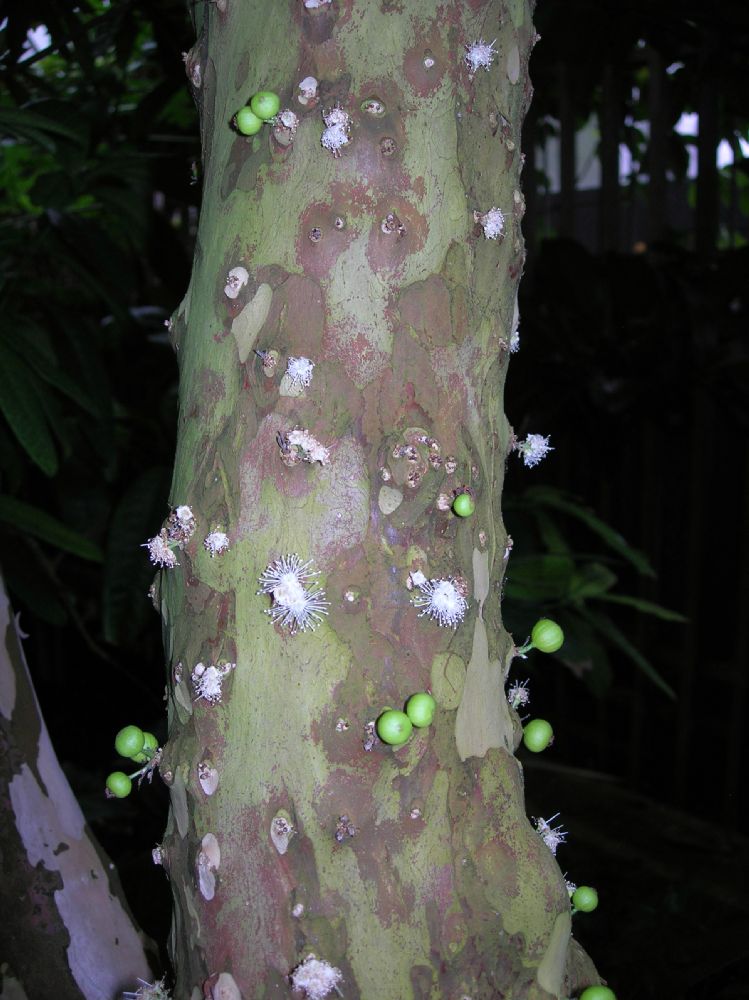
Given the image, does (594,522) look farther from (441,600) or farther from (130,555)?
(441,600)

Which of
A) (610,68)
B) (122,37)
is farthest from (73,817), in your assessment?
(610,68)

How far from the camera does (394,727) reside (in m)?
0.40

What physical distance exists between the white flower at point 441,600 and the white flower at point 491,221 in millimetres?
174

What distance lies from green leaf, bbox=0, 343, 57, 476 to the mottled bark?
30 cm

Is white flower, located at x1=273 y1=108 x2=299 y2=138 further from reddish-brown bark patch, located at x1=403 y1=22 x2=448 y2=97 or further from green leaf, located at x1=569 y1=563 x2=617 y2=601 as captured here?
green leaf, located at x1=569 y1=563 x2=617 y2=601

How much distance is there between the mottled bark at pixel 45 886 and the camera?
55 cm

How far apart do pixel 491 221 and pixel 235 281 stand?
0.43 ft

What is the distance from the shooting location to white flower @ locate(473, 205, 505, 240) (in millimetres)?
443

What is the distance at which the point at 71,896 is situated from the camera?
0.57 meters

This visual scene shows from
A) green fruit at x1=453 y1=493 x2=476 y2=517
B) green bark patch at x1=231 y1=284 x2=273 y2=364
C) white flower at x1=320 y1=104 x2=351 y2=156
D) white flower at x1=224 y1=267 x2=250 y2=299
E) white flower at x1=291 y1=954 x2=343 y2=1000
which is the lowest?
white flower at x1=291 y1=954 x2=343 y2=1000

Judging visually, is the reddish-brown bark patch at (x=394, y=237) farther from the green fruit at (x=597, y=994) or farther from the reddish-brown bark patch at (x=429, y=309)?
the green fruit at (x=597, y=994)

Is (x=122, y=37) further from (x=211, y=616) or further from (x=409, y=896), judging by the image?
(x=409, y=896)

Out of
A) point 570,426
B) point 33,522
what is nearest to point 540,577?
point 570,426

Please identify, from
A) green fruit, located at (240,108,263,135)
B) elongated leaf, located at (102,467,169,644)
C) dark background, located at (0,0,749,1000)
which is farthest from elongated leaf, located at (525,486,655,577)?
green fruit, located at (240,108,263,135)
